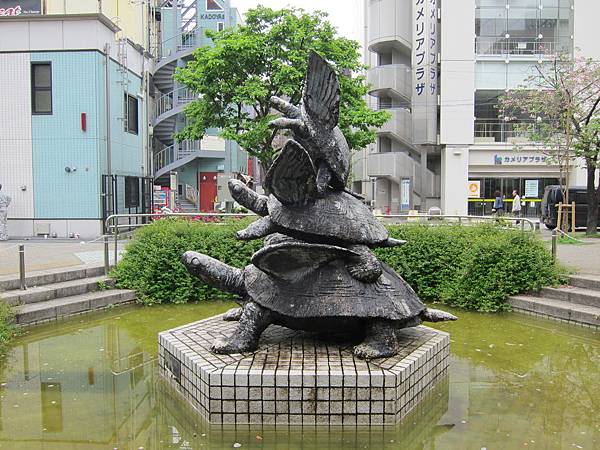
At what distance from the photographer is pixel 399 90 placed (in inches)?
1262

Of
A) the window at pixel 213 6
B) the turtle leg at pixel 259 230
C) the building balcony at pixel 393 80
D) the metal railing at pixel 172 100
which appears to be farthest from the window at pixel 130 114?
the turtle leg at pixel 259 230

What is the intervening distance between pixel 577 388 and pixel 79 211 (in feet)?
54.2

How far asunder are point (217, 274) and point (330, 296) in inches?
47.0

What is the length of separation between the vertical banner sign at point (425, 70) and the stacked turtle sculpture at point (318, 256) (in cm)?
2633

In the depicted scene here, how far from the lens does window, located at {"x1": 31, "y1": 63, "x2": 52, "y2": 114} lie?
1877cm

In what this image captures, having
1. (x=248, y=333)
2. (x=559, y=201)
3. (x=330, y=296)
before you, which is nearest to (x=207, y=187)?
(x=559, y=201)

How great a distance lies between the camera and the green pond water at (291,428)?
443 centimetres

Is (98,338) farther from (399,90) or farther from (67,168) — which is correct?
(399,90)

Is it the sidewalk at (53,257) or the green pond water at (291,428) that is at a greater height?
the sidewalk at (53,257)

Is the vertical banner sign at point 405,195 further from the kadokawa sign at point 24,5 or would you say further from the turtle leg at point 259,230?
the turtle leg at point 259,230

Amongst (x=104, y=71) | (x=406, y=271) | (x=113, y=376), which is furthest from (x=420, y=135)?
(x=113, y=376)

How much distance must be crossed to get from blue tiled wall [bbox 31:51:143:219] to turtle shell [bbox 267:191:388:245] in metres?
15.0

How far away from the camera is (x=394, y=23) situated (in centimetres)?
3234

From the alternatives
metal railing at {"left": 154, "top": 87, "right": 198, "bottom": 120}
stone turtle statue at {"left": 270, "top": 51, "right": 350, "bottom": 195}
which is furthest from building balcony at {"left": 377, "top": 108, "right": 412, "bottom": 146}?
stone turtle statue at {"left": 270, "top": 51, "right": 350, "bottom": 195}
